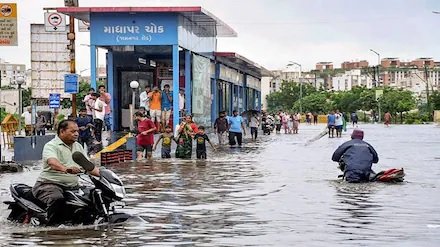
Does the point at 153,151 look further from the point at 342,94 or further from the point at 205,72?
the point at 342,94

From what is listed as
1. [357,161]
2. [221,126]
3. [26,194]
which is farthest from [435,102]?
[26,194]

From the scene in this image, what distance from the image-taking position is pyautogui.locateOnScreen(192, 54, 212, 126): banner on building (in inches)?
1494

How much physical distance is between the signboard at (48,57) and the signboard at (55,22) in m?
2.16

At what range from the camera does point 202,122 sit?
4056 cm

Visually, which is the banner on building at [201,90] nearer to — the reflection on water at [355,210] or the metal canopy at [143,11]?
the metal canopy at [143,11]

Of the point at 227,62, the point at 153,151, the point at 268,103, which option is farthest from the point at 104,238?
the point at 268,103

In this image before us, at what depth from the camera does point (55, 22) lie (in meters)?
29.7

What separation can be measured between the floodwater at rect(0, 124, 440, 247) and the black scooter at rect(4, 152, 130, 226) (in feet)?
0.67

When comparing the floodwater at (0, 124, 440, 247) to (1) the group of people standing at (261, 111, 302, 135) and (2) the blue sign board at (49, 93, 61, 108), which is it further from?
(1) the group of people standing at (261, 111, 302, 135)

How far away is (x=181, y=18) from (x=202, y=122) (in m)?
6.93

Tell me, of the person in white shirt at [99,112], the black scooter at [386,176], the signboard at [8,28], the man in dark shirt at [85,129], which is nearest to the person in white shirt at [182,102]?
the person in white shirt at [99,112]

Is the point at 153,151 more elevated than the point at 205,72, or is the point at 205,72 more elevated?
the point at 205,72

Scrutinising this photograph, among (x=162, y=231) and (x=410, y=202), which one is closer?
(x=162, y=231)

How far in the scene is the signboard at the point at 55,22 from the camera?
29558mm
